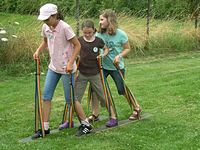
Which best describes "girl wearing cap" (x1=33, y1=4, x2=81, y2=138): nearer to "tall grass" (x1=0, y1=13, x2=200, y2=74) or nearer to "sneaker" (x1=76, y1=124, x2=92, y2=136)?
"sneaker" (x1=76, y1=124, x2=92, y2=136)

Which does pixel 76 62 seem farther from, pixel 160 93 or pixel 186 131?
pixel 160 93

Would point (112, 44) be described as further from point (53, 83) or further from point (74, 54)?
point (53, 83)

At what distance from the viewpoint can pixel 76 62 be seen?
6.65 metres

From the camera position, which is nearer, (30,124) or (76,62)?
(76,62)

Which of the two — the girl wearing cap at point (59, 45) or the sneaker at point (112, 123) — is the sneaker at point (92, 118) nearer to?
the sneaker at point (112, 123)

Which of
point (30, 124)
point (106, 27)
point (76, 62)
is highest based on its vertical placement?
point (106, 27)

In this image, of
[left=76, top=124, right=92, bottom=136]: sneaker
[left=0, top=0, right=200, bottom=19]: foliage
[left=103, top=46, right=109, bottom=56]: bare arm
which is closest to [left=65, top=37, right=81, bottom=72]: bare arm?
[left=103, top=46, right=109, bottom=56]: bare arm

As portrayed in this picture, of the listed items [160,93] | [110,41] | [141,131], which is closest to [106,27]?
[110,41]

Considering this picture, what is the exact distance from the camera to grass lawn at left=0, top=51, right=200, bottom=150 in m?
6.02

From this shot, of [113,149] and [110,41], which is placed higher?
[110,41]

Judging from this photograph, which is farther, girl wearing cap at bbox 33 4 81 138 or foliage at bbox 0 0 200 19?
foliage at bbox 0 0 200 19

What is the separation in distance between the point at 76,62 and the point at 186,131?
5.70 ft

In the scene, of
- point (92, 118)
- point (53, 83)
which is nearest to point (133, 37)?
point (92, 118)

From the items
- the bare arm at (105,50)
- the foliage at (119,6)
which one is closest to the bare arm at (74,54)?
the bare arm at (105,50)
